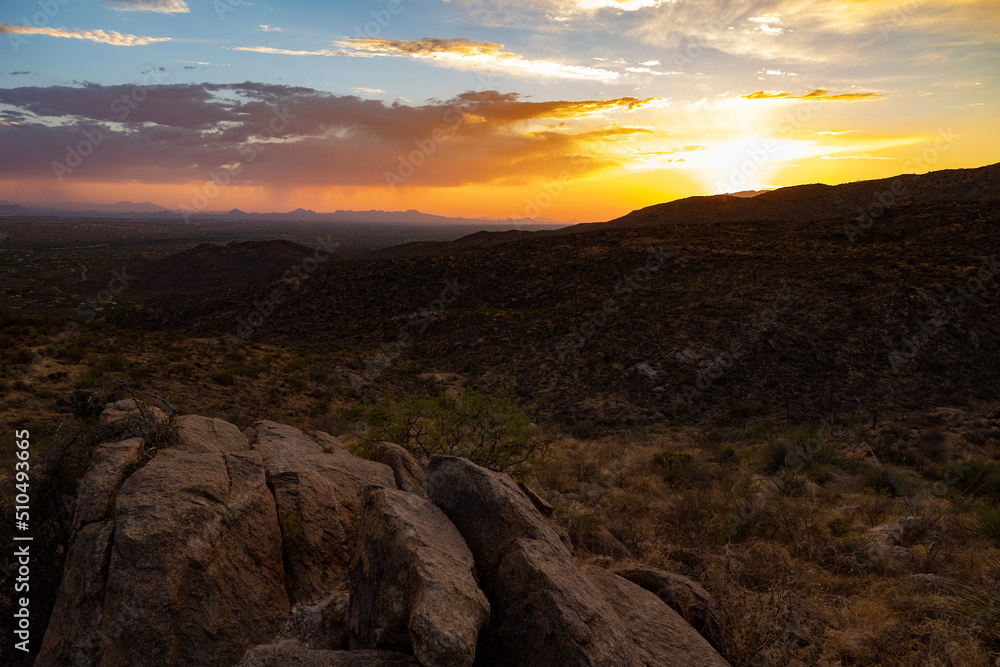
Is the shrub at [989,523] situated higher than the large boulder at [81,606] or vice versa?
the large boulder at [81,606]

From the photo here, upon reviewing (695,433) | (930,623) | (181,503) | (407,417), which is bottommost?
(695,433)

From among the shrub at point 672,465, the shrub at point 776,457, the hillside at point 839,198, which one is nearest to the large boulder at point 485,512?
the shrub at point 672,465

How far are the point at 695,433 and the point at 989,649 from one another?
13822mm

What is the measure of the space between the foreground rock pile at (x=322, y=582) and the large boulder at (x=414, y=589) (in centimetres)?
2

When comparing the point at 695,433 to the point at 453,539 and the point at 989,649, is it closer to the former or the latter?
the point at 989,649

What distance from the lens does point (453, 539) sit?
17.3 ft

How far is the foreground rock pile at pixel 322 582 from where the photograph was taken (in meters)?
4.15

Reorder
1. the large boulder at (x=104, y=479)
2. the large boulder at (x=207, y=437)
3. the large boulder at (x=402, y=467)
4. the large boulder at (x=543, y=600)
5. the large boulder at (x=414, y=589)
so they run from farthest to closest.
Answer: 1. the large boulder at (x=402, y=467)
2. the large boulder at (x=207, y=437)
3. the large boulder at (x=104, y=479)
4. the large boulder at (x=543, y=600)
5. the large boulder at (x=414, y=589)

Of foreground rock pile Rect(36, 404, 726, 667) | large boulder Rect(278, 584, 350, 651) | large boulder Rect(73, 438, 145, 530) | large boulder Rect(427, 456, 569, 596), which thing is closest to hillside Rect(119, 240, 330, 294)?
large boulder Rect(73, 438, 145, 530)

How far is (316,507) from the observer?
642 cm

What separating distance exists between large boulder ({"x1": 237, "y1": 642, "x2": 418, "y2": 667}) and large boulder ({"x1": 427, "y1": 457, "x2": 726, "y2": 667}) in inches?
34.4

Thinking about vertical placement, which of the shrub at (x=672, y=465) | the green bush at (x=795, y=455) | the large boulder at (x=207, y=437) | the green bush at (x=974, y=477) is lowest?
the shrub at (x=672, y=465)

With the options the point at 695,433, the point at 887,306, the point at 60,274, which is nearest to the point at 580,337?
the point at 695,433

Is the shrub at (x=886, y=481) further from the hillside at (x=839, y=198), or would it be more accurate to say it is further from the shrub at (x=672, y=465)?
the hillside at (x=839, y=198)
